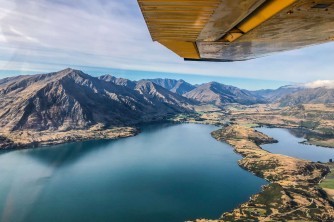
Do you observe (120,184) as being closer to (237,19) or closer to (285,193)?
(285,193)

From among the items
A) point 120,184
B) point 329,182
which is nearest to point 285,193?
point 329,182

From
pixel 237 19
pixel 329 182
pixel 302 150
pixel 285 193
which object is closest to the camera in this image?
pixel 237 19

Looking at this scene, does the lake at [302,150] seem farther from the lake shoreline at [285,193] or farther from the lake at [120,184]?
the lake at [120,184]

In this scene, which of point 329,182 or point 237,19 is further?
point 329,182

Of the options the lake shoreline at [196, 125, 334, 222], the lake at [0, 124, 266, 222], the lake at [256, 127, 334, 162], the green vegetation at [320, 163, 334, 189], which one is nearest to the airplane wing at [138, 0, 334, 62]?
the lake at [0, 124, 266, 222]

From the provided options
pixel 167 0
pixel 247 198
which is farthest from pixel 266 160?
pixel 167 0

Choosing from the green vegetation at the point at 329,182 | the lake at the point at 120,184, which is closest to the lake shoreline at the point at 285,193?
the green vegetation at the point at 329,182

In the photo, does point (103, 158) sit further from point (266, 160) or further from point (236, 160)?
point (266, 160)

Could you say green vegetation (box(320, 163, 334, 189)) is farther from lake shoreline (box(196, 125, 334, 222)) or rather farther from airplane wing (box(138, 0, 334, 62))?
airplane wing (box(138, 0, 334, 62))
